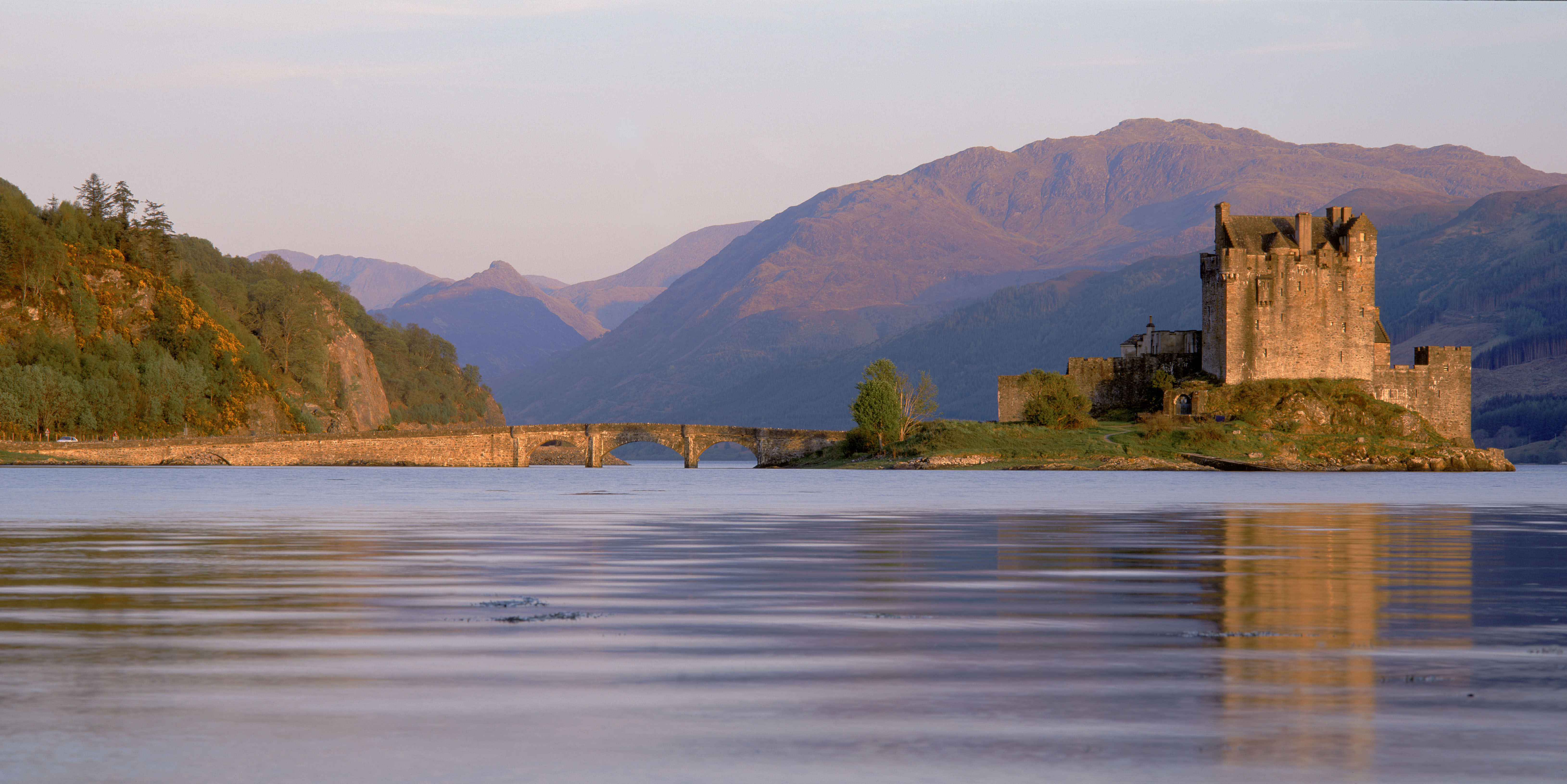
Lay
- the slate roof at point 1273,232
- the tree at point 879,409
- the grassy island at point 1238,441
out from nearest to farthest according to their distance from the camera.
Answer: the grassy island at point 1238,441, the slate roof at point 1273,232, the tree at point 879,409

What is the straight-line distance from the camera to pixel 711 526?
4206 cm

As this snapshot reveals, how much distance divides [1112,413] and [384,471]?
6529cm

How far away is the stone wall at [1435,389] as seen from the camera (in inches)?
4983

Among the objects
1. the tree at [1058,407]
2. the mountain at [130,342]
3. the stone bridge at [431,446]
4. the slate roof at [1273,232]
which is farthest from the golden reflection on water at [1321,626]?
the mountain at [130,342]

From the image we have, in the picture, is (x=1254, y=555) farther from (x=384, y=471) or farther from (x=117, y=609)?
(x=384, y=471)

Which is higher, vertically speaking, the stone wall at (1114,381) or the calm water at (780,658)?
the stone wall at (1114,381)

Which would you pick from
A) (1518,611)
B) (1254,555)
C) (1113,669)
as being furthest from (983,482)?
(1113,669)

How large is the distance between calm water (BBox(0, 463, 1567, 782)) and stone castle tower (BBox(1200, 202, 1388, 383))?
295 feet

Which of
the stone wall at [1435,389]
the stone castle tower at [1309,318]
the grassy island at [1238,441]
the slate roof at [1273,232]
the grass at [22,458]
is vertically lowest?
the grass at [22,458]

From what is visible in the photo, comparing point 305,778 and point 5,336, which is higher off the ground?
point 5,336

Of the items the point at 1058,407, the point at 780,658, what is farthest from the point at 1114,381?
the point at 780,658

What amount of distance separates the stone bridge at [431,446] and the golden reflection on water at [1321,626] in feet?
366

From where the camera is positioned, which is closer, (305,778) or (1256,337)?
(305,778)

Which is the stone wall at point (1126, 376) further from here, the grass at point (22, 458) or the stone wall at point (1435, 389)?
the grass at point (22, 458)
